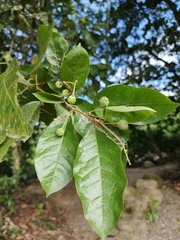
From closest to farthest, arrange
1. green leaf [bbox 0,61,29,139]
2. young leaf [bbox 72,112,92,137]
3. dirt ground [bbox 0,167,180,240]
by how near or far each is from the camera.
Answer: green leaf [bbox 0,61,29,139]
young leaf [bbox 72,112,92,137]
dirt ground [bbox 0,167,180,240]

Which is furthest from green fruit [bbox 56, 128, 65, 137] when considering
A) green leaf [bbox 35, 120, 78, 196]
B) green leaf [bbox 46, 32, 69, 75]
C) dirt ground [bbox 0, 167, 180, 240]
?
dirt ground [bbox 0, 167, 180, 240]

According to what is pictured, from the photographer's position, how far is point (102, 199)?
419mm

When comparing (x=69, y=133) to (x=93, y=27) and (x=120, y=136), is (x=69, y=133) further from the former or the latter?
(x=93, y=27)

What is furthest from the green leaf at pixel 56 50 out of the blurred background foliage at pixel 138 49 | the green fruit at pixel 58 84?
the blurred background foliage at pixel 138 49

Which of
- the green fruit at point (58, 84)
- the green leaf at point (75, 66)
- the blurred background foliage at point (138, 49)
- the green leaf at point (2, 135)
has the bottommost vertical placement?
the blurred background foliage at point (138, 49)

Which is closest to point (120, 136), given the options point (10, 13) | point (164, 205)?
point (10, 13)

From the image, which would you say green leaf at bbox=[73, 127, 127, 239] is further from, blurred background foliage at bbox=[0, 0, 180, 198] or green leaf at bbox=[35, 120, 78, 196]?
blurred background foliage at bbox=[0, 0, 180, 198]

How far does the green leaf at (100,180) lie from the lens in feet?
1.33

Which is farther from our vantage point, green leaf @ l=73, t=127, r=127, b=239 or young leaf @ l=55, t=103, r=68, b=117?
young leaf @ l=55, t=103, r=68, b=117

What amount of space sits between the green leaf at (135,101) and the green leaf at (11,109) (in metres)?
0.14

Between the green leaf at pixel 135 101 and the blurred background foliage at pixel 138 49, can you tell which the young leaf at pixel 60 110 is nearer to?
the green leaf at pixel 135 101

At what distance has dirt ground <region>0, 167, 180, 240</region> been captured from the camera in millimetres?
2387

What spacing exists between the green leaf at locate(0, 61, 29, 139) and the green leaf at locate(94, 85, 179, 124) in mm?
138

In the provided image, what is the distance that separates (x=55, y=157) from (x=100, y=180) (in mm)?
84
